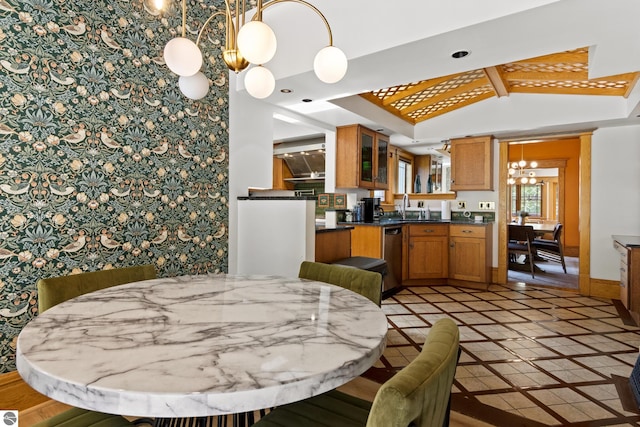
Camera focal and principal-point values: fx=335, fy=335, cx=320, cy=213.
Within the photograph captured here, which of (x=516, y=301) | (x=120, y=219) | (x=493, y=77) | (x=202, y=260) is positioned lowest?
(x=516, y=301)

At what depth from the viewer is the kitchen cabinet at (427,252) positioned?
4.63 m

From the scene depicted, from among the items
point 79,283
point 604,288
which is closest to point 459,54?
point 79,283

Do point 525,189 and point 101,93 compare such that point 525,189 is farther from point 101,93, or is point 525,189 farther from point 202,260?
point 101,93

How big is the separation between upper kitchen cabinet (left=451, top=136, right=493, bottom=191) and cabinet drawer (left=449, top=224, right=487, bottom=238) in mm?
627

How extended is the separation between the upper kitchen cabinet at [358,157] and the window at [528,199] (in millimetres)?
6677

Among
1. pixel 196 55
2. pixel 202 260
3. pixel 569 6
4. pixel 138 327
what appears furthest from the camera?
pixel 202 260

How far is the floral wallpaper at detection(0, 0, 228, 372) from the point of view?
71.3 inches

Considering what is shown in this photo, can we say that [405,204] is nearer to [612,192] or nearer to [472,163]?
[472,163]

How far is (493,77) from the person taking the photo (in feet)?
12.0

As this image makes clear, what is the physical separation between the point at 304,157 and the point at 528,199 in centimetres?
761

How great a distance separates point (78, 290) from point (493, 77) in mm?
4089

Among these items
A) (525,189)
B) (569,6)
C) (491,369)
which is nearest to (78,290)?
(491,369)

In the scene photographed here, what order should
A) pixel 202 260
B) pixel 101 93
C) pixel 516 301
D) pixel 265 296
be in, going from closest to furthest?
pixel 265 296
pixel 101 93
pixel 202 260
pixel 516 301

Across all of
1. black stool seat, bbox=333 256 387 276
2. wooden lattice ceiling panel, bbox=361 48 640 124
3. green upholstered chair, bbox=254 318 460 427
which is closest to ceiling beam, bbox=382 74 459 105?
wooden lattice ceiling panel, bbox=361 48 640 124
